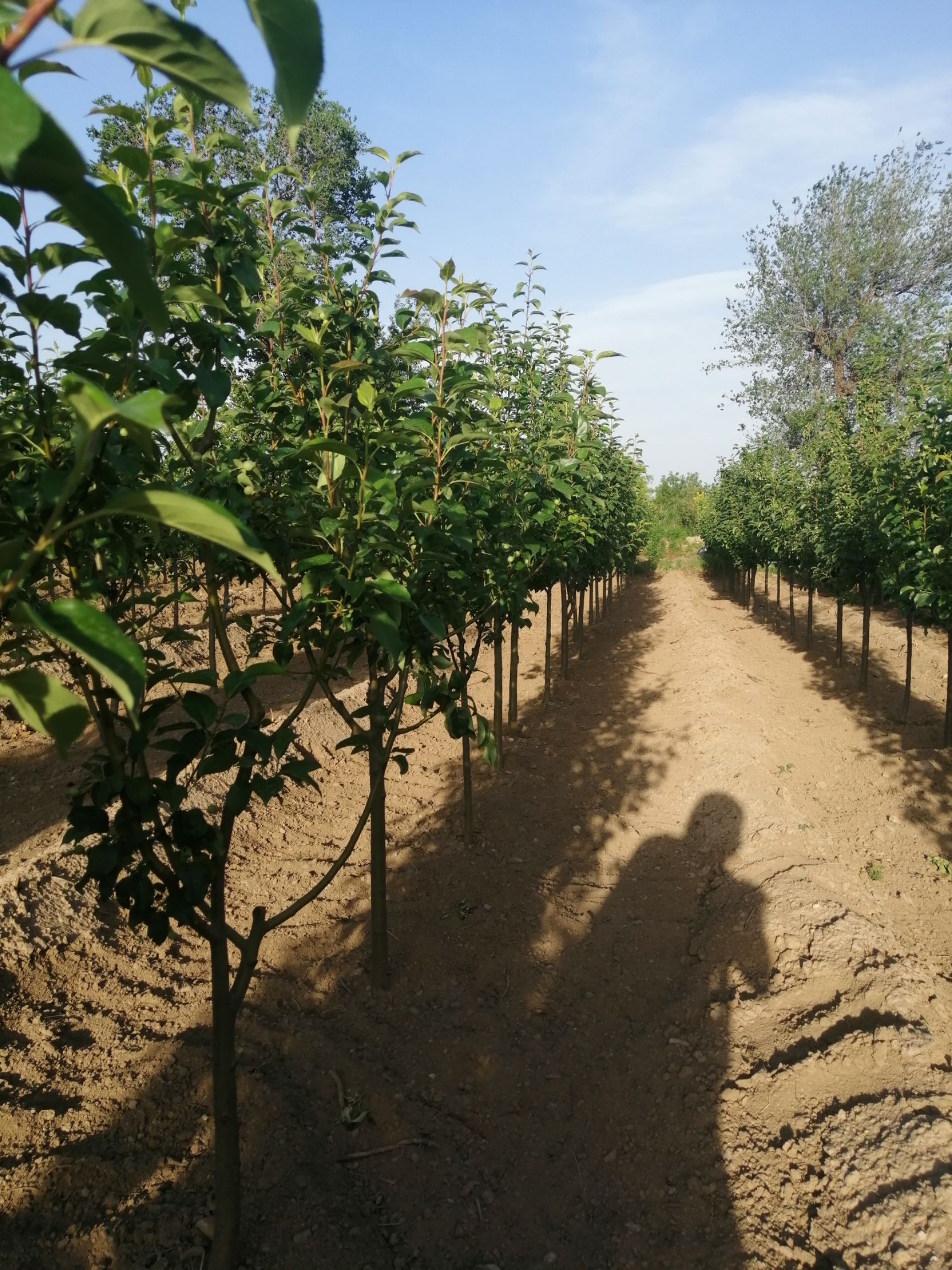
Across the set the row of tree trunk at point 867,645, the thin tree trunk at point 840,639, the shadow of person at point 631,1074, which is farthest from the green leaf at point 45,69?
the thin tree trunk at point 840,639

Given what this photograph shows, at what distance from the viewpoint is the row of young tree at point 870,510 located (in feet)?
25.6

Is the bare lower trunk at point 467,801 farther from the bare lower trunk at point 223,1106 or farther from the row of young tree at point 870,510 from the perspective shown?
the row of young tree at point 870,510

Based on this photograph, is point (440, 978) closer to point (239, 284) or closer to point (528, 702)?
point (239, 284)

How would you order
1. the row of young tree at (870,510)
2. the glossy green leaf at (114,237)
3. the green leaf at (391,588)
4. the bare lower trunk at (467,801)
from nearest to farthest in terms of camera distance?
1. the glossy green leaf at (114,237)
2. the green leaf at (391,588)
3. the bare lower trunk at (467,801)
4. the row of young tree at (870,510)

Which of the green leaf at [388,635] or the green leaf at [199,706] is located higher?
the green leaf at [388,635]

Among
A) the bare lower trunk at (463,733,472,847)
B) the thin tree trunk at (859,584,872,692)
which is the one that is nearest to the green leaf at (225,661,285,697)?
the bare lower trunk at (463,733,472,847)

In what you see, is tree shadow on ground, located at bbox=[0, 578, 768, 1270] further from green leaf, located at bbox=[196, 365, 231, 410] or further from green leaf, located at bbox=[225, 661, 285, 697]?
green leaf, located at bbox=[196, 365, 231, 410]

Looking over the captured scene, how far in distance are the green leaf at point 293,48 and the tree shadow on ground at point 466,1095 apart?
3.25 m

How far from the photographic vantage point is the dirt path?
119 inches

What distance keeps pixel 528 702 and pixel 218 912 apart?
28.6ft

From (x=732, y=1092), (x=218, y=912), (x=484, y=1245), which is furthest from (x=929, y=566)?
(x=218, y=912)

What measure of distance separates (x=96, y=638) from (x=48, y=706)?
3.5 inches

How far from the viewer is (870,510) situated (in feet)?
33.0

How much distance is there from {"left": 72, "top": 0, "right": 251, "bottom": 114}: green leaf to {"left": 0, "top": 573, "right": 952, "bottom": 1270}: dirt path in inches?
127
